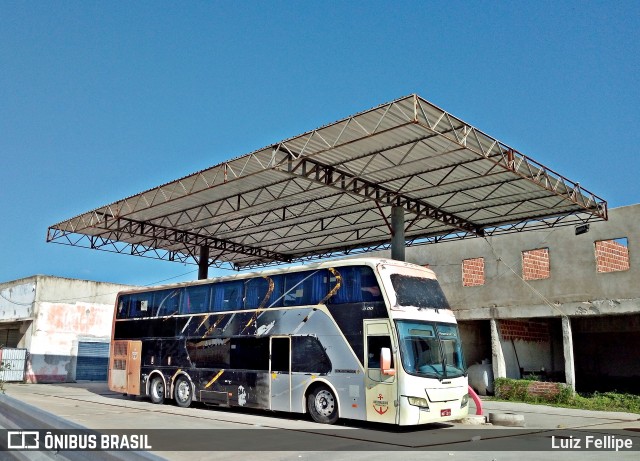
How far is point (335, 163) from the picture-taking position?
16062 mm

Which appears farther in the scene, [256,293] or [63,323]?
[63,323]

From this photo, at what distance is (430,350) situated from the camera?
11.9m

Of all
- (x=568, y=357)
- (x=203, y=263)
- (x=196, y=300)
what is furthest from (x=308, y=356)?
(x=203, y=263)

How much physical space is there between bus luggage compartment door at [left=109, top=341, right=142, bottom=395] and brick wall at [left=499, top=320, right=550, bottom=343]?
1332cm

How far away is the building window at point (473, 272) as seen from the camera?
888 inches

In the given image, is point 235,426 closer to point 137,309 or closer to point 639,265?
point 137,309

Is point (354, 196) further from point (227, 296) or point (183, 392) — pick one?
point (183, 392)

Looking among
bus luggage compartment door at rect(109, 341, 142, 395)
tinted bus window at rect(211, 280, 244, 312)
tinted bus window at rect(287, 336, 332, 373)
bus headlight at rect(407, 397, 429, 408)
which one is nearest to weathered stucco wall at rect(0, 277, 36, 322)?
bus luggage compartment door at rect(109, 341, 142, 395)

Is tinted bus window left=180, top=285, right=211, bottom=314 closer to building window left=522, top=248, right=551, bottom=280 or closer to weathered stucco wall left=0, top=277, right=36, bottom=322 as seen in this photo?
building window left=522, top=248, right=551, bottom=280

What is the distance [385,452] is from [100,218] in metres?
16.6

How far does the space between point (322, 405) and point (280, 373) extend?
149 cm

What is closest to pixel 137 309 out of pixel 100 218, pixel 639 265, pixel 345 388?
pixel 100 218

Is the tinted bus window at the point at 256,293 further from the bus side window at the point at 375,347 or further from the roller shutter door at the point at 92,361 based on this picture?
the roller shutter door at the point at 92,361

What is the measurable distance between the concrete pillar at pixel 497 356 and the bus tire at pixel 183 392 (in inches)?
453
